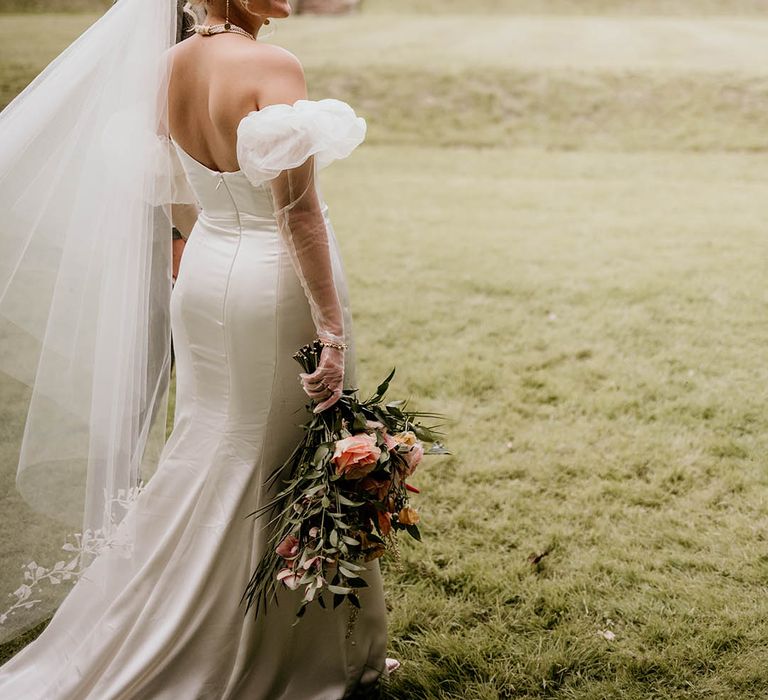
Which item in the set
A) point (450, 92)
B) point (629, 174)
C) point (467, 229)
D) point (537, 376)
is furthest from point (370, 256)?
point (450, 92)

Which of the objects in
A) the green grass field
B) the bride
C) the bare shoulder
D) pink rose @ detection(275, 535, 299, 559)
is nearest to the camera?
the bare shoulder

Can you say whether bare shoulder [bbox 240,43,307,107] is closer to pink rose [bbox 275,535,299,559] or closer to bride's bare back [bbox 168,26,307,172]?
bride's bare back [bbox 168,26,307,172]

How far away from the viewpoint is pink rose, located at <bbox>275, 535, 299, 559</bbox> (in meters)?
2.27

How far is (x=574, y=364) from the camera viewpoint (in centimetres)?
529

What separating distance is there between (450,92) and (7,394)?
12.3 metres

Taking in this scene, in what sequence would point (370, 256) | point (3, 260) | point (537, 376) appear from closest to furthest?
point (3, 260), point (537, 376), point (370, 256)

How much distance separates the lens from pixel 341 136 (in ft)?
7.11

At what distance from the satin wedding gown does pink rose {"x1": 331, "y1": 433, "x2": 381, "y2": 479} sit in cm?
39

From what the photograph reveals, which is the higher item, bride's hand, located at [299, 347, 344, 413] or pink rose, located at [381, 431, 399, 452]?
bride's hand, located at [299, 347, 344, 413]

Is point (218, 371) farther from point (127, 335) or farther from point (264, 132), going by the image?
point (264, 132)

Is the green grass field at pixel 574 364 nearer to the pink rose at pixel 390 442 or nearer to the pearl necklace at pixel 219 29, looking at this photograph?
the pink rose at pixel 390 442

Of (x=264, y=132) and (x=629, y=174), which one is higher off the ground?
(x=264, y=132)

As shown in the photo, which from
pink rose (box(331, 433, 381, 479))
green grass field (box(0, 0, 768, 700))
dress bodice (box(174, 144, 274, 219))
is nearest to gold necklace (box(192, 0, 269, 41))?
dress bodice (box(174, 144, 274, 219))

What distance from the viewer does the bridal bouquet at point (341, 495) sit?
2.20 meters
